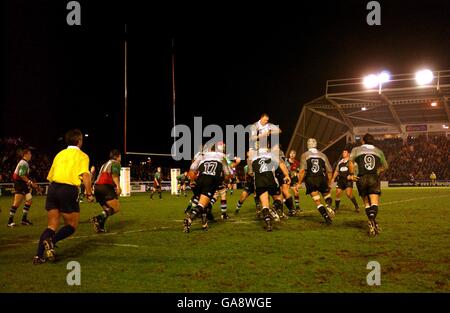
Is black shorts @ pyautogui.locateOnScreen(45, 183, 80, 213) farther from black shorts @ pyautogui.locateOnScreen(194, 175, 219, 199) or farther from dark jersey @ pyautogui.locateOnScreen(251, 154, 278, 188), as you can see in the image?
dark jersey @ pyautogui.locateOnScreen(251, 154, 278, 188)

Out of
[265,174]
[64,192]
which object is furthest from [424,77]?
[64,192]

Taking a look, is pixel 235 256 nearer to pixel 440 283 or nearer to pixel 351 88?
pixel 440 283

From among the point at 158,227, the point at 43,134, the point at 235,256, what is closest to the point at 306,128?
the point at 43,134

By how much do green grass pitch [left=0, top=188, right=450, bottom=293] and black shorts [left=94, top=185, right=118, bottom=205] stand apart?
33.3 inches

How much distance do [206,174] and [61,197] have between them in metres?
3.96

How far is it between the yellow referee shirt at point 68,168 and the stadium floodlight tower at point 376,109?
1770 inches

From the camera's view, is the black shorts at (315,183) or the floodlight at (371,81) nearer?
the black shorts at (315,183)

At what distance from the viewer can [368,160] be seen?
973 centimetres

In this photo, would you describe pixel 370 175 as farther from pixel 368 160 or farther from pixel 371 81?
pixel 371 81

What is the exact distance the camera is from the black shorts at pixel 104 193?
1112 cm

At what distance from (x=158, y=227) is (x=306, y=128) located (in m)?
48.7

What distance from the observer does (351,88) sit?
51250 millimetres

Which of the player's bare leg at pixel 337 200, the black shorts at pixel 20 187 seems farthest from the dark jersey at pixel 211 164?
the player's bare leg at pixel 337 200

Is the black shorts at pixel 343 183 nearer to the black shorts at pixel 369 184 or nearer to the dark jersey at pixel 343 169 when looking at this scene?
the dark jersey at pixel 343 169
